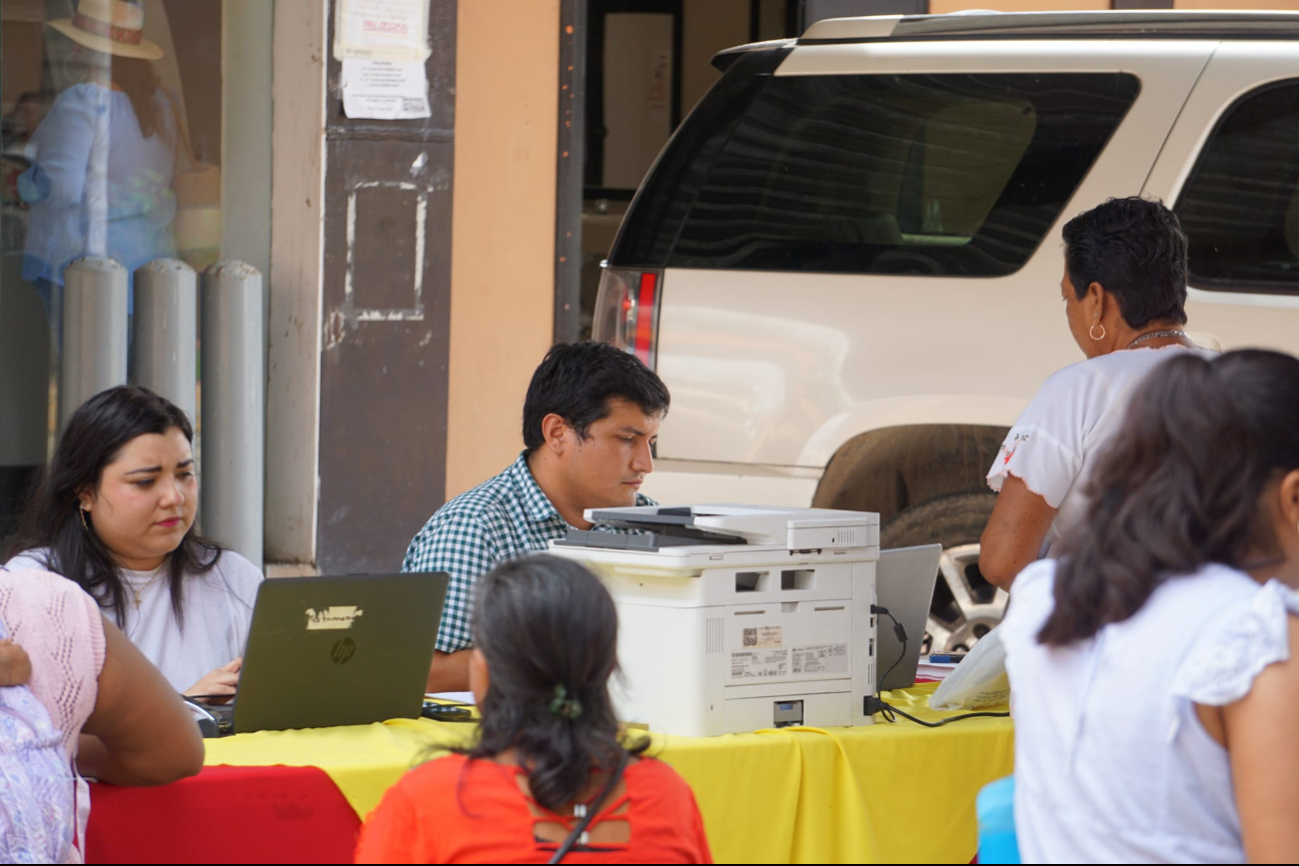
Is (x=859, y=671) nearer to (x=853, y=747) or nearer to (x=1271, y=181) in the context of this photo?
(x=853, y=747)

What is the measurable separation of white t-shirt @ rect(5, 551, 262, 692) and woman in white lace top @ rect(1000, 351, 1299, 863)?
206cm

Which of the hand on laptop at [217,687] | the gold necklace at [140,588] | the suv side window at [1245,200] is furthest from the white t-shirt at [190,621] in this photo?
the suv side window at [1245,200]

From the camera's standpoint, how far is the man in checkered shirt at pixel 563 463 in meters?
3.79

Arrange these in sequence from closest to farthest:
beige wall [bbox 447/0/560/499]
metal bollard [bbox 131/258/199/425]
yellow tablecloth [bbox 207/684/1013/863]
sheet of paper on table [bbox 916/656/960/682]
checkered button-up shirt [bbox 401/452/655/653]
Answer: yellow tablecloth [bbox 207/684/1013/863] < checkered button-up shirt [bbox 401/452/655/653] < sheet of paper on table [bbox 916/656/960/682] < metal bollard [bbox 131/258/199/425] < beige wall [bbox 447/0/560/499]

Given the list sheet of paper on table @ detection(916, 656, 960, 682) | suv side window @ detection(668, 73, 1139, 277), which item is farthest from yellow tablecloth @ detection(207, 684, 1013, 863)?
suv side window @ detection(668, 73, 1139, 277)

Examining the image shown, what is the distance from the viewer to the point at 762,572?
3.14 meters

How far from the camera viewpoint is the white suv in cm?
483

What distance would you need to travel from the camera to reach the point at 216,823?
266 cm

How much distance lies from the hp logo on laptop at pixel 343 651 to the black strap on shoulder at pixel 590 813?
1.01m

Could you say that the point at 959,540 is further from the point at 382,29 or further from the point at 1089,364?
the point at 382,29

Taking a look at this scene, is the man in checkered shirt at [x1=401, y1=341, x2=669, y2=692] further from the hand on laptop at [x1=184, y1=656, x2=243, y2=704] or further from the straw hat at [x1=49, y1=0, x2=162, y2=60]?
the straw hat at [x1=49, y1=0, x2=162, y2=60]

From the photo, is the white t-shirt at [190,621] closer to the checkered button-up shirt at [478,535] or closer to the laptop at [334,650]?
the checkered button-up shirt at [478,535]

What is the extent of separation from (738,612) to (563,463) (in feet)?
3.06

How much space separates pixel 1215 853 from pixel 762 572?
1246 millimetres
